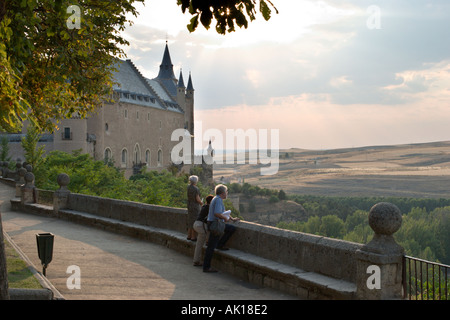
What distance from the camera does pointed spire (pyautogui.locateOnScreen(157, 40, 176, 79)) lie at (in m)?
103

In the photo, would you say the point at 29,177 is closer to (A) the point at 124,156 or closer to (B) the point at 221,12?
(B) the point at 221,12

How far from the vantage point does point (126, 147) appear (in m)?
74.7

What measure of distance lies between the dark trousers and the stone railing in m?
0.17

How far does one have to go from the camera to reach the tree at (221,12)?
4.52 m

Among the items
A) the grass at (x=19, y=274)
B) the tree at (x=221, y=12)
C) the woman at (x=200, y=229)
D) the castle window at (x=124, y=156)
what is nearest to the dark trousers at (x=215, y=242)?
the woman at (x=200, y=229)

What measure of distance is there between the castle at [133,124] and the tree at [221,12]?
184 ft

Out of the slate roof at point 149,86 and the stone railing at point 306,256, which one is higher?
the slate roof at point 149,86

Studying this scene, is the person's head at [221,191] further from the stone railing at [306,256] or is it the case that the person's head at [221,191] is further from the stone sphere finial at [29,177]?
the stone sphere finial at [29,177]

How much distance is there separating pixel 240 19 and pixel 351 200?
174m

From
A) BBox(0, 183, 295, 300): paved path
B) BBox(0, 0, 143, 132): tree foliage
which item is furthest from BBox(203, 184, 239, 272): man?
BBox(0, 0, 143, 132): tree foliage

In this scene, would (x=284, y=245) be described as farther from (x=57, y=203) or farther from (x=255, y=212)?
(x=255, y=212)

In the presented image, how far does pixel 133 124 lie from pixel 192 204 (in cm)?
6851

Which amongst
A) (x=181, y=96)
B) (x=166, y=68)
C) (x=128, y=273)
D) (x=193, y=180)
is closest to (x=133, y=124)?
(x=181, y=96)

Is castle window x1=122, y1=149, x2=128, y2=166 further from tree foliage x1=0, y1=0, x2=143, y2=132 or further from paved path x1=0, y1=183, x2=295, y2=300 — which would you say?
paved path x1=0, y1=183, x2=295, y2=300
